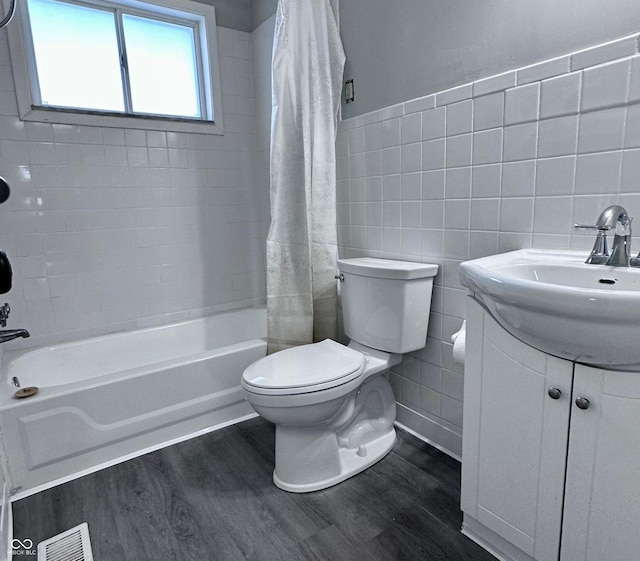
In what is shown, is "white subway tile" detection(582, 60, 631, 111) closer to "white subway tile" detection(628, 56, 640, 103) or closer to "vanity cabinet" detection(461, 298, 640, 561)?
"white subway tile" detection(628, 56, 640, 103)

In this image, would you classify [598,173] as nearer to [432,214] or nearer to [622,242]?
[622,242]

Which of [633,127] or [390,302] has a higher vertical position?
[633,127]

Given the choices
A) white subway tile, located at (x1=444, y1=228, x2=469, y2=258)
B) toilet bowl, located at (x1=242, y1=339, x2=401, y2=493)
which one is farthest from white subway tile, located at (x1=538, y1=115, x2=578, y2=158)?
toilet bowl, located at (x1=242, y1=339, x2=401, y2=493)

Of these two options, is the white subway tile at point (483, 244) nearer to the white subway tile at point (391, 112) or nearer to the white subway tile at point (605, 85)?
the white subway tile at point (605, 85)

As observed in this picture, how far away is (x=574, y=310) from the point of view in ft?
2.47

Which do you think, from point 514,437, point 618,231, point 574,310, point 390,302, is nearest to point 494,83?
point 618,231

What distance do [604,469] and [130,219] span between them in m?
2.28

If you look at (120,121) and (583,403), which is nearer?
(583,403)

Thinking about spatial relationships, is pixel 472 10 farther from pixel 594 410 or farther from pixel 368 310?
pixel 594 410

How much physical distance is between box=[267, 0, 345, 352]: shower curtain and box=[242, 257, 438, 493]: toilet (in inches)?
10.5

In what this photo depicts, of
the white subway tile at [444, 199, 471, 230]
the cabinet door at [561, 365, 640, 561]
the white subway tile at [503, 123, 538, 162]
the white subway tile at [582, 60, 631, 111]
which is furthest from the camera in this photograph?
the white subway tile at [444, 199, 471, 230]

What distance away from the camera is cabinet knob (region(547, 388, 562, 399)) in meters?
0.94

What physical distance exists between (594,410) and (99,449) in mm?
1762

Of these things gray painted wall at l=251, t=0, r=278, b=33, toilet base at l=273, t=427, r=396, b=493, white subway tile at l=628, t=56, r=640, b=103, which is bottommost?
toilet base at l=273, t=427, r=396, b=493
